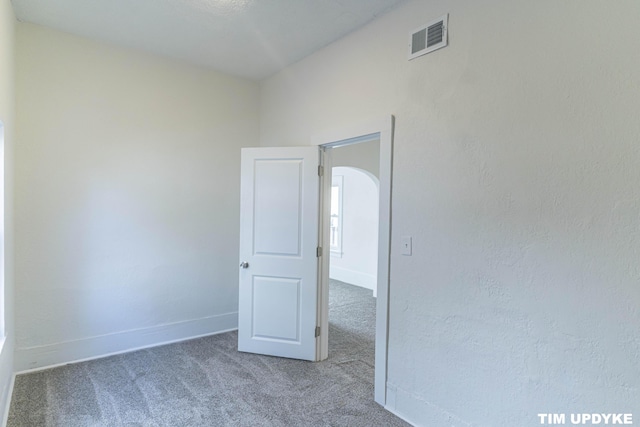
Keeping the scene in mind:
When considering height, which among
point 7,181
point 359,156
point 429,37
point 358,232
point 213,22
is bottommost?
point 358,232

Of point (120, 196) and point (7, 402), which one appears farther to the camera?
point (120, 196)

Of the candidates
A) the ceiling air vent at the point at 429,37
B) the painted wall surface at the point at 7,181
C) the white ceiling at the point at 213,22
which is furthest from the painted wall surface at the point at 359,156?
the painted wall surface at the point at 7,181

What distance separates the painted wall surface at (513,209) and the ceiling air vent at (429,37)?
51 mm

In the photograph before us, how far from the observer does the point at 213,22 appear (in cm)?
274

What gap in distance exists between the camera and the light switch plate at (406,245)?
Answer: 7.66ft

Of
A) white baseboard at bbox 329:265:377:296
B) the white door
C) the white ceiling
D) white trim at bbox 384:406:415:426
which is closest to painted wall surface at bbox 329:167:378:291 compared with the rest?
white baseboard at bbox 329:265:377:296

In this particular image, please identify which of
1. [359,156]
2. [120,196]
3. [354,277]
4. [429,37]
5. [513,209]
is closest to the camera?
[513,209]

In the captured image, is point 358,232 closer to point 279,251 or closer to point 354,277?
point 354,277

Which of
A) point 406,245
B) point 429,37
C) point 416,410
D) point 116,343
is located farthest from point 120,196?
point 416,410

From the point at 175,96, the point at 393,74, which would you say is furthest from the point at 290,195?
the point at 175,96

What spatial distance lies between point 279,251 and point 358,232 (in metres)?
3.82

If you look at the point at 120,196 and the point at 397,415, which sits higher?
the point at 120,196

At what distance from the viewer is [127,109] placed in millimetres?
3291

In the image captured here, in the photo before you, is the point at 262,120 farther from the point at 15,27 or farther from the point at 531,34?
the point at 531,34
